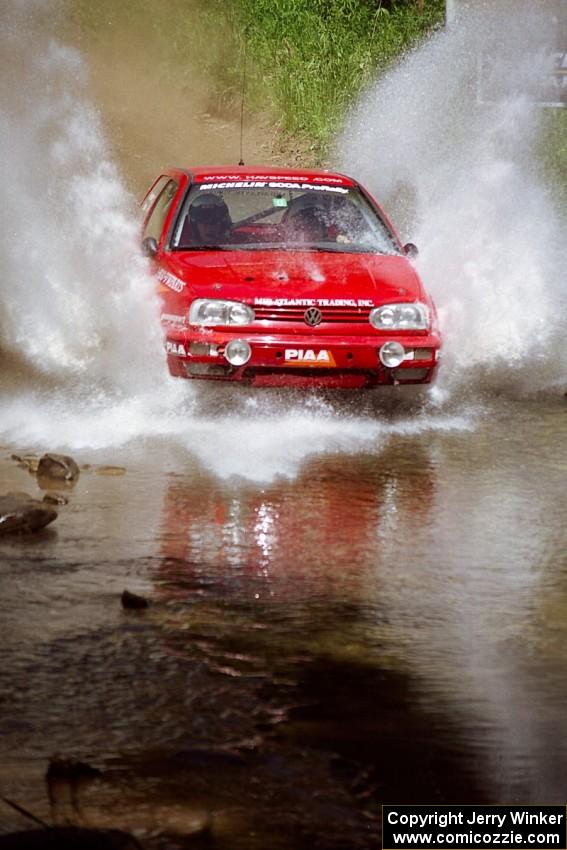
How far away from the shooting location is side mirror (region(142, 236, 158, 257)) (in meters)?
10.3

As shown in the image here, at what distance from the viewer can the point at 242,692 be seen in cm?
463

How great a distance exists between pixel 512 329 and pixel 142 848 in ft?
30.7

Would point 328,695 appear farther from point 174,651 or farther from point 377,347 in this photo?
point 377,347

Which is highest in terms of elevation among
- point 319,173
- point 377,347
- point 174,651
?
point 319,173

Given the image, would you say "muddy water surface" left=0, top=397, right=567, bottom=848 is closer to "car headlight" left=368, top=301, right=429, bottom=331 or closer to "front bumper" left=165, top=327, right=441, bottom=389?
"front bumper" left=165, top=327, right=441, bottom=389

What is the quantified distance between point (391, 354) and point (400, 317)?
0.80 ft

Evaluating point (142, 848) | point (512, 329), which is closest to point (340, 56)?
point (512, 329)

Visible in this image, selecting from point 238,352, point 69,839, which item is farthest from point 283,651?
point 238,352

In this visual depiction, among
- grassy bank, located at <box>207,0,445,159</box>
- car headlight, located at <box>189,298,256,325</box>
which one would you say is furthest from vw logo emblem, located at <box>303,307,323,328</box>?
grassy bank, located at <box>207,0,445,159</box>

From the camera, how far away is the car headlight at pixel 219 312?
9188 mm

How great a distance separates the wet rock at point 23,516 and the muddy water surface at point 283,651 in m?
0.11

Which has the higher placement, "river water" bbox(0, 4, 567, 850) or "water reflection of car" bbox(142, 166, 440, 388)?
"water reflection of car" bbox(142, 166, 440, 388)

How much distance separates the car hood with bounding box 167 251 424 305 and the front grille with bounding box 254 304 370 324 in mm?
68

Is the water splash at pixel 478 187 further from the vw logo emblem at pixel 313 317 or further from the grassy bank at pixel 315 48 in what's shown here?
the vw logo emblem at pixel 313 317
